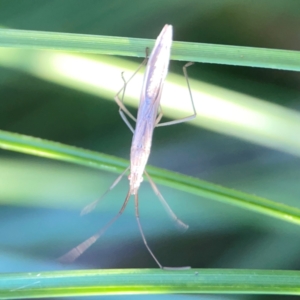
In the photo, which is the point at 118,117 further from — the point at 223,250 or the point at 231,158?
the point at 223,250

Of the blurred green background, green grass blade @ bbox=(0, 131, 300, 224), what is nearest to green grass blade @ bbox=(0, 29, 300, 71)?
green grass blade @ bbox=(0, 131, 300, 224)

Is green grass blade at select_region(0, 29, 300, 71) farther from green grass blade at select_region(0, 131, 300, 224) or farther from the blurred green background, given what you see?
the blurred green background

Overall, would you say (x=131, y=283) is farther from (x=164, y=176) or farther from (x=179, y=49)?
(x=179, y=49)

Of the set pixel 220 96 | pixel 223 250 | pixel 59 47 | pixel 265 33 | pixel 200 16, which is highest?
pixel 200 16

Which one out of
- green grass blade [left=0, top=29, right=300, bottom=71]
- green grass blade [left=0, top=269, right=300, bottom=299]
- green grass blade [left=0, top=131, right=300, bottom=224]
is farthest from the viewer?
green grass blade [left=0, top=131, right=300, bottom=224]

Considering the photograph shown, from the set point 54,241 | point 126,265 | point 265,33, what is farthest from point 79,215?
point 265,33
